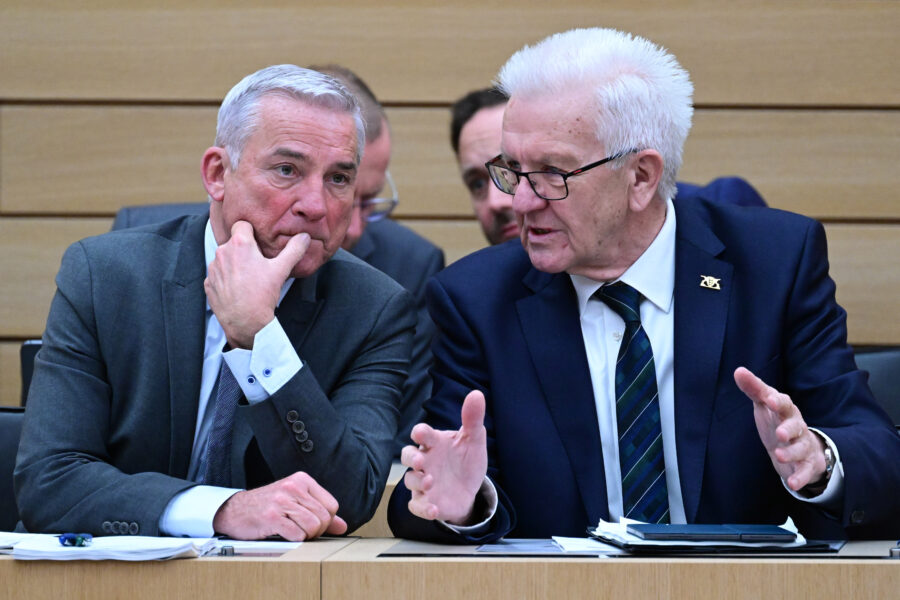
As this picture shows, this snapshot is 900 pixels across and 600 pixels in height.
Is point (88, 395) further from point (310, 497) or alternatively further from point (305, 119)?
point (305, 119)

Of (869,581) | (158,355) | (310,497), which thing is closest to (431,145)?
(158,355)

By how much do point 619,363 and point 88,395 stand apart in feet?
3.27

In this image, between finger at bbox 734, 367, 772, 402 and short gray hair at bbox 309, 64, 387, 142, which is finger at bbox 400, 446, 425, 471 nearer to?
finger at bbox 734, 367, 772, 402

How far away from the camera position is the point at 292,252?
6.92 ft

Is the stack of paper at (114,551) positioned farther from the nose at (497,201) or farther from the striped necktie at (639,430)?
the nose at (497,201)

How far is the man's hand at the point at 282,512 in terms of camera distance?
1.77 metres

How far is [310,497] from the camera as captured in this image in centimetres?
182

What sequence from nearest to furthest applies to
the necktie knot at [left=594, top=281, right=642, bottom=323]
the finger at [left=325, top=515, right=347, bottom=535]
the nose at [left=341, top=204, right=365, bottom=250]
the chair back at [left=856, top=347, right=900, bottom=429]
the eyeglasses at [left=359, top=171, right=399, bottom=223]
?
the finger at [left=325, top=515, right=347, bottom=535] → the necktie knot at [left=594, top=281, right=642, bottom=323] → the chair back at [left=856, top=347, right=900, bottom=429] → the nose at [left=341, top=204, right=365, bottom=250] → the eyeglasses at [left=359, top=171, right=399, bottom=223]

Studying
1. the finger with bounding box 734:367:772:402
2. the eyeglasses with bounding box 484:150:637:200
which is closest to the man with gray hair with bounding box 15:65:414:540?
the eyeglasses with bounding box 484:150:637:200

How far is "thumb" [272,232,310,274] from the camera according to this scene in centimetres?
209

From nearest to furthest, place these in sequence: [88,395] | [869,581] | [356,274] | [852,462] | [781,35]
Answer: [869,581], [852,462], [88,395], [356,274], [781,35]

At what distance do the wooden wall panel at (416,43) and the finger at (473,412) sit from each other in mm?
2939

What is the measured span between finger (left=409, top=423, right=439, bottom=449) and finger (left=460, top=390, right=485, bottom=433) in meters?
0.05

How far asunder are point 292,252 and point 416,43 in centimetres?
251
